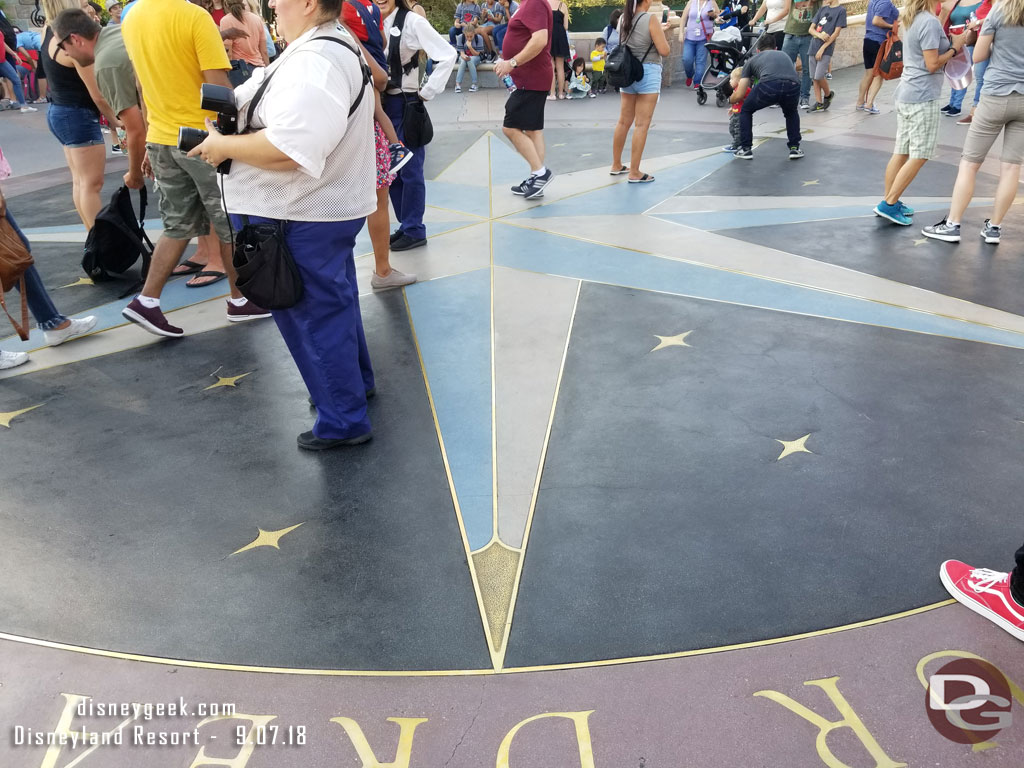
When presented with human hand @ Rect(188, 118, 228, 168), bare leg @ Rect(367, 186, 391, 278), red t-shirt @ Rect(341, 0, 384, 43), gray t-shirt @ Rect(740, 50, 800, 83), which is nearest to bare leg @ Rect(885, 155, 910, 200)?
gray t-shirt @ Rect(740, 50, 800, 83)

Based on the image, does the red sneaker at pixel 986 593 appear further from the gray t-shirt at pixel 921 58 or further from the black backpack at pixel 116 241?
the black backpack at pixel 116 241

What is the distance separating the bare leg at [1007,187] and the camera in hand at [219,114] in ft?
16.5

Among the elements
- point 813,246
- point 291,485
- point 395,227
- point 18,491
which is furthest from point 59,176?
point 813,246

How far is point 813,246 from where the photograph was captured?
5.77 metres

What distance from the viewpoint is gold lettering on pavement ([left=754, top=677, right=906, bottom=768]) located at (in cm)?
211

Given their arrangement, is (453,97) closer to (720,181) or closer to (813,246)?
(720,181)

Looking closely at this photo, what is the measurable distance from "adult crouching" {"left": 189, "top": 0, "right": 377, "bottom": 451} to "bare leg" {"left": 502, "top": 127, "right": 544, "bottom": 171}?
3.91 metres

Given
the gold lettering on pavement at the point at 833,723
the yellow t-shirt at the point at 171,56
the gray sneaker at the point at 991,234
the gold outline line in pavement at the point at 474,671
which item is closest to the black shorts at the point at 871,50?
the gray sneaker at the point at 991,234

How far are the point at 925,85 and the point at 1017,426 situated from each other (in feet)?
11.1

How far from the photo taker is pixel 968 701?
2.26 meters

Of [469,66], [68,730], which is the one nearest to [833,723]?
[68,730]

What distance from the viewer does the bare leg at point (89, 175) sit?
5.59m

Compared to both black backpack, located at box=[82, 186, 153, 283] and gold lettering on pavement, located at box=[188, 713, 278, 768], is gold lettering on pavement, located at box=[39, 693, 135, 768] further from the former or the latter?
black backpack, located at box=[82, 186, 153, 283]

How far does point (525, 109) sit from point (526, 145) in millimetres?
335
